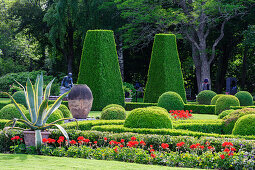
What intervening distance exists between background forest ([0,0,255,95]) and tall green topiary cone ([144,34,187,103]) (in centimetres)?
560

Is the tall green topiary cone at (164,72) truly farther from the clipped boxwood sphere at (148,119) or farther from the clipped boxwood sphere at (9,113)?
the clipped boxwood sphere at (148,119)

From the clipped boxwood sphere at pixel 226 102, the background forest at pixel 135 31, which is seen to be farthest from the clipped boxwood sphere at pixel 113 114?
the background forest at pixel 135 31

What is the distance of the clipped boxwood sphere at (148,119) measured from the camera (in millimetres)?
9375

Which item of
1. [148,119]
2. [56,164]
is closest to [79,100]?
[148,119]

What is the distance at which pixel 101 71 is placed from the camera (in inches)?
712

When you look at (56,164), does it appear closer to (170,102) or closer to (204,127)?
(204,127)

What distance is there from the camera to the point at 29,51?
34.0m

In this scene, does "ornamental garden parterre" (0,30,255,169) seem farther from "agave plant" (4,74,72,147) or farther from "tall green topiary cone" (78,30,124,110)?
"tall green topiary cone" (78,30,124,110)

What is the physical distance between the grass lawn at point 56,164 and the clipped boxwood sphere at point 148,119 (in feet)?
9.16

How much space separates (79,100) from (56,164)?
7325 millimetres

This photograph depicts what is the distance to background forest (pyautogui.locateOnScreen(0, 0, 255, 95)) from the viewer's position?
86.2 feet

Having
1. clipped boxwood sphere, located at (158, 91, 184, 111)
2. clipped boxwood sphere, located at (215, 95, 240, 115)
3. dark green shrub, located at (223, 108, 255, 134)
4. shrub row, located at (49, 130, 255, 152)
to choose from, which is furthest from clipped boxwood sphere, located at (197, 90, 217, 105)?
shrub row, located at (49, 130, 255, 152)

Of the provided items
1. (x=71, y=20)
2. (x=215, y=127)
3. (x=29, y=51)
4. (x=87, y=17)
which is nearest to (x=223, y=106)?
(x=215, y=127)

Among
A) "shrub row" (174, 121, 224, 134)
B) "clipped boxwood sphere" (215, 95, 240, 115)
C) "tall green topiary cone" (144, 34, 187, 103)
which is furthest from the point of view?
"tall green topiary cone" (144, 34, 187, 103)
